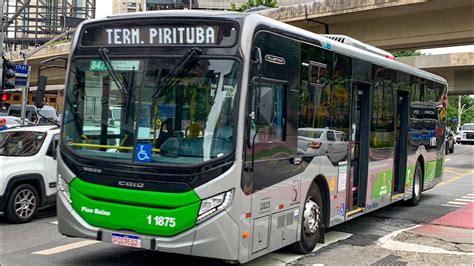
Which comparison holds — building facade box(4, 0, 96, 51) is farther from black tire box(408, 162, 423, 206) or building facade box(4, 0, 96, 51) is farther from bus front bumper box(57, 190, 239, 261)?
bus front bumper box(57, 190, 239, 261)

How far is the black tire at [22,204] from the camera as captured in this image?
877 centimetres

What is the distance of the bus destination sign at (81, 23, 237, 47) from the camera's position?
566 centimetres

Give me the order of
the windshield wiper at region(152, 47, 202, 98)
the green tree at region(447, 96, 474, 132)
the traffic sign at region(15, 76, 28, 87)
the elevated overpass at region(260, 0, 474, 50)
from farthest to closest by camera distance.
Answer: the green tree at region(447, 96, 474, 132)
the elevated overpass at region(260, 0, 474, 50)
the traffic sign at region(15, 76, 28, 87)
the windshield wiper at region(152, 47, 202, 98)

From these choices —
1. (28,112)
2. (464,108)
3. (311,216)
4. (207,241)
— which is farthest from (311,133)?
(464,108)

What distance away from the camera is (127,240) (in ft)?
18.6

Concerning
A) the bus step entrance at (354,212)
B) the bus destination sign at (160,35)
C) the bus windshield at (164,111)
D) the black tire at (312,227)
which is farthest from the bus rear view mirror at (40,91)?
the bus step entrance at (354,212)

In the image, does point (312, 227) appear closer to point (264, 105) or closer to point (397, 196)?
point (264, 105)

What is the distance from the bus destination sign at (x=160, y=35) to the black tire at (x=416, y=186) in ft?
25.2

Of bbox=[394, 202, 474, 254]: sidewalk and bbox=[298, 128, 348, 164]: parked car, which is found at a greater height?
bbox=[298, 128, 348, 164]: parked car

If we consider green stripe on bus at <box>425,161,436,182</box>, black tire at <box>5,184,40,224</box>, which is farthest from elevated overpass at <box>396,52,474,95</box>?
black tire at <box>5,184,40,224</box>

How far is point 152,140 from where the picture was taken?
5688 millimetres

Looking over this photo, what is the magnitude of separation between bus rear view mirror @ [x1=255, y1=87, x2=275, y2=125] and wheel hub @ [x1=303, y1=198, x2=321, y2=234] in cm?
179

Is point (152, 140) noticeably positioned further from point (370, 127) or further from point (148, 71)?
point (370, 127)

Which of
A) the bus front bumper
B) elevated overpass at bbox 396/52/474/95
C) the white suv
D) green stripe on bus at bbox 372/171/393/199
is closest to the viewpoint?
the bus front bumper
